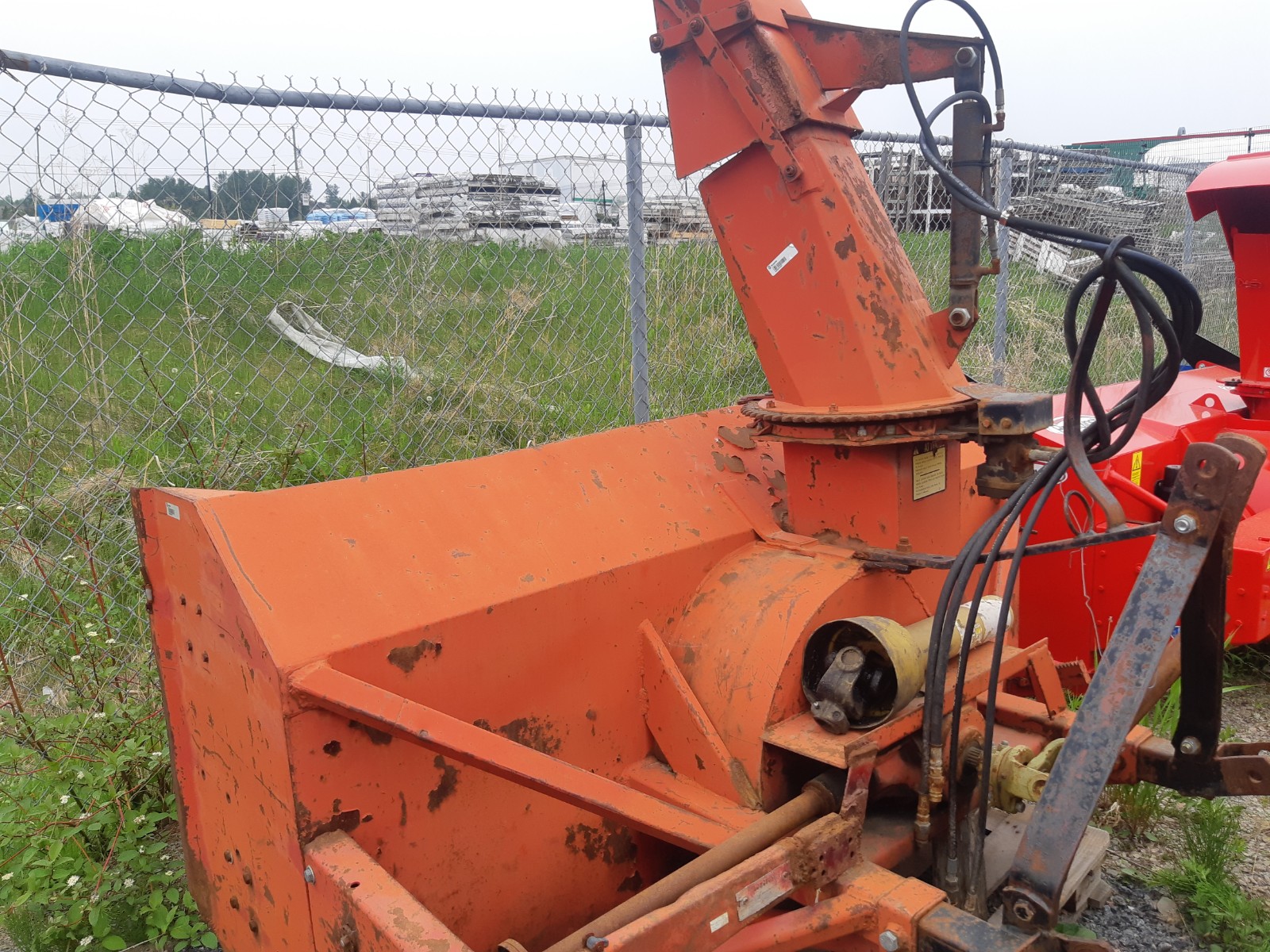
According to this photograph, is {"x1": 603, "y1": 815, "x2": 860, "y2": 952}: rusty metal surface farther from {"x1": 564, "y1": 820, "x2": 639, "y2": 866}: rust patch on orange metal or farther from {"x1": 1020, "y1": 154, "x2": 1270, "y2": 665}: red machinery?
{"x1": 1020, "y1": 154, "x2": 1270, "y2": 665}: red machinery

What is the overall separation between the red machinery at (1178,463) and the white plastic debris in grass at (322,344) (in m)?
2.60

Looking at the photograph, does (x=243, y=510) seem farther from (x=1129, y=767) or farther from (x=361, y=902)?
(x=1129, y=767)

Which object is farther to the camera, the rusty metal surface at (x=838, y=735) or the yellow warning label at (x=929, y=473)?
the yellow warning label at (x=929, y=473)

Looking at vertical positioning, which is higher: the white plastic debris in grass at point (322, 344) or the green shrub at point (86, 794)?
the white plastic debris in grass at point (322, 344)

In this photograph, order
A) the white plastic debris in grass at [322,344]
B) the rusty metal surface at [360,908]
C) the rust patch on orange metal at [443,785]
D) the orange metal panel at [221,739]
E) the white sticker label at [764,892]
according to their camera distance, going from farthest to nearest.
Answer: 1. the white plastic debris in grass at [322,344]
2. the rust patch on orange metal at [443,785]
3. the orange metal panel at [221,739]
4. the white sticker label at [764,892]
5. the rusty metal surface at [360,908]

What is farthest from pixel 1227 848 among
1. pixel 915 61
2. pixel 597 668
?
pixel 915 61

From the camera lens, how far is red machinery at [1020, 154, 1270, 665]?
10.4ft

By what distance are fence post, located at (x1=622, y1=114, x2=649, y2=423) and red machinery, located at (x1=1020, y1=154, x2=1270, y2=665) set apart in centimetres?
153

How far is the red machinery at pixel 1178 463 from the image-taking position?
3.16 m

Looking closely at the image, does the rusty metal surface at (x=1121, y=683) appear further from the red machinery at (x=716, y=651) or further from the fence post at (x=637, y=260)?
the fence post at (x=637, y=260)

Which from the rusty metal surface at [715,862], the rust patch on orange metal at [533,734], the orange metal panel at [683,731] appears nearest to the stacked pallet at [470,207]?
the orange metal panel at [683,731]

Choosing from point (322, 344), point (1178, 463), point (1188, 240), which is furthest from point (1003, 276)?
point (322, 344)

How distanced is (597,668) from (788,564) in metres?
0.53

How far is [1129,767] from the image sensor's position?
193 cm
